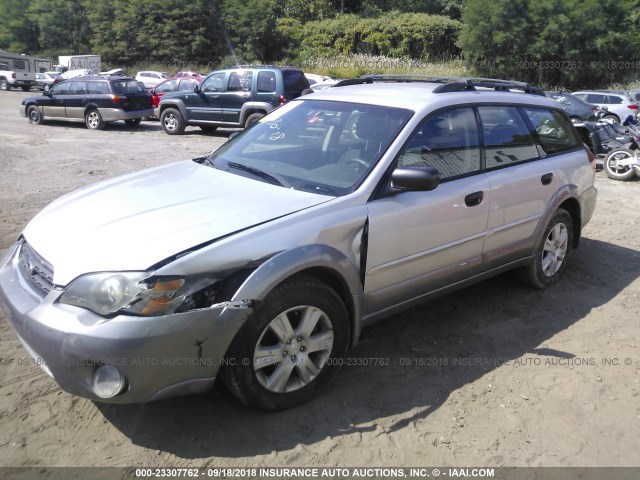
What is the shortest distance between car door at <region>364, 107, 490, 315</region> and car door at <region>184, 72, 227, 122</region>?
12.2 m

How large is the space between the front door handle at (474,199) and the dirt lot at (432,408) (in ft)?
3.20

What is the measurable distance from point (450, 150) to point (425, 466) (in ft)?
7.04

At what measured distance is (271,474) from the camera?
2715mm

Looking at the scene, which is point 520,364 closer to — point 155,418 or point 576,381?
point 576,381

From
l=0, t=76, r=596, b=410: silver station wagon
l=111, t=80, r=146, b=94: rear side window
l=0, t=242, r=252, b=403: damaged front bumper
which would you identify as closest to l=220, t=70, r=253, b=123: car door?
l=111, t=80, r=146, b=94: rear side window

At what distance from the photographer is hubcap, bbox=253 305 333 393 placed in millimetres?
2990

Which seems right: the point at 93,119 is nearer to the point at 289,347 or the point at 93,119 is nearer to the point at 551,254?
the point at 551,254

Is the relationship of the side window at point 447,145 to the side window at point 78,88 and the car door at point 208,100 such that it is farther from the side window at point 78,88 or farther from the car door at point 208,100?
the side window at point 78,88

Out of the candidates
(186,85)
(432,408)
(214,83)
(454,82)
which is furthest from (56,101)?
(432,408)

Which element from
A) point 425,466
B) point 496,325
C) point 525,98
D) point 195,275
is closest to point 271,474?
point 425,466

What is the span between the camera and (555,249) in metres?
5.14

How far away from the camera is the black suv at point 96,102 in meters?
16.9

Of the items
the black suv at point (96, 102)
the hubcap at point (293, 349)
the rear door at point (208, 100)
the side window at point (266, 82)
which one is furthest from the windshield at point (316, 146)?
the black suv at point (96, 102)

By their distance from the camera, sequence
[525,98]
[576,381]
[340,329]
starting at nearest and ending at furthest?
[340,329] → [576,381] → [525,98]
